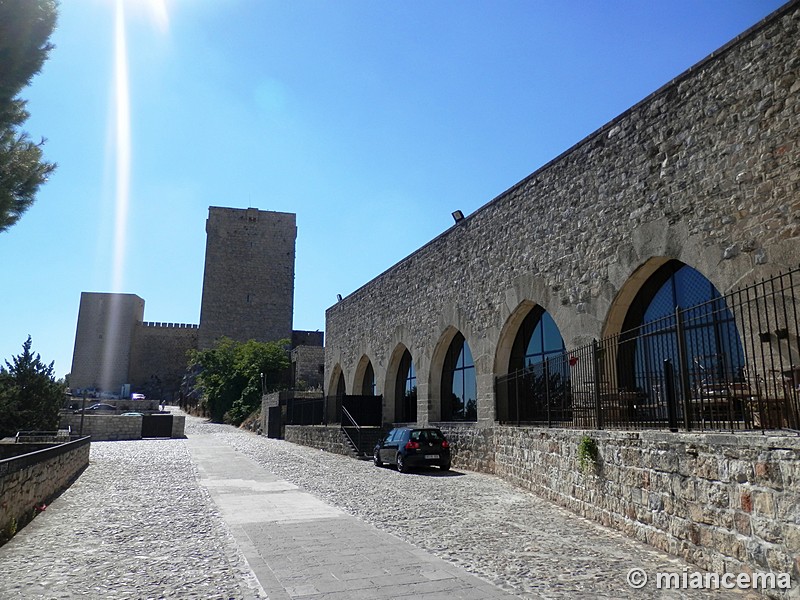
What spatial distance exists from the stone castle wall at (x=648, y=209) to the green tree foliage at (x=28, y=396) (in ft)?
47.7

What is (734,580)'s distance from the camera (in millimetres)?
4973

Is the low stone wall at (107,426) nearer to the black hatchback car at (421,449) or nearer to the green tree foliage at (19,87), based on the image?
the black hatchback car at (421,449)

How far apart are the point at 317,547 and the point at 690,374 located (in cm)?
473

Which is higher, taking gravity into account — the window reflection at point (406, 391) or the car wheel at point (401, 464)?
the window reflection at point (406, 391)

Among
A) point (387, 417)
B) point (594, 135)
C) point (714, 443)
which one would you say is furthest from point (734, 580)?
point (387, 417)

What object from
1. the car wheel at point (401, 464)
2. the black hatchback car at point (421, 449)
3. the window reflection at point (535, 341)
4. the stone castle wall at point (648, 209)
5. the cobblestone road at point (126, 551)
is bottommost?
the cobblestone road at point (126, 551)

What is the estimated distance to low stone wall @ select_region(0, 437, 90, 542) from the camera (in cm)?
686

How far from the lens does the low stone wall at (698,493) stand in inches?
182

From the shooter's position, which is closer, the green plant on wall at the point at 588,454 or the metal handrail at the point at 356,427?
the green plant on wall at the point at 588,454

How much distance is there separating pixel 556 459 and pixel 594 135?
6344 millimetres

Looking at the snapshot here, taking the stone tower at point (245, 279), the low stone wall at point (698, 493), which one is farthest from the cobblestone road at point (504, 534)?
the stone tower at point (245, 279)

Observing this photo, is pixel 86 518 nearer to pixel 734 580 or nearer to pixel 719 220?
pixel 734 580

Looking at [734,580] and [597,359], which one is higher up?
[597,359]

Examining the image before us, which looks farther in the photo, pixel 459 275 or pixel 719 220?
pixel 459 275
